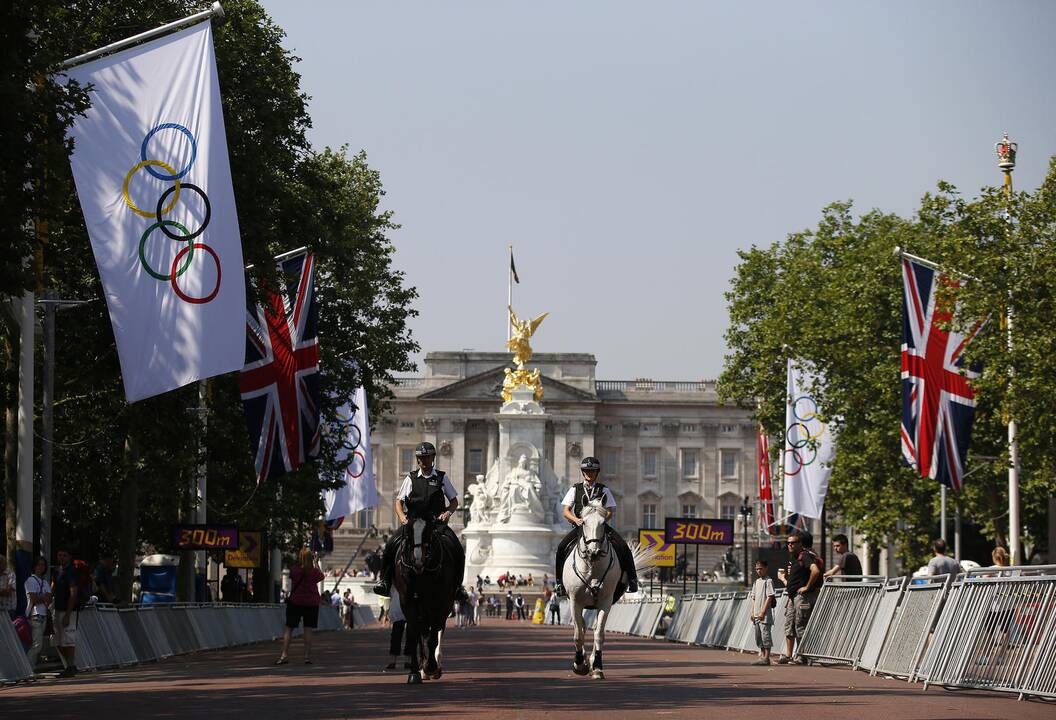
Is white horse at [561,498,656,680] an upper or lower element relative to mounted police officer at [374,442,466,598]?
lower

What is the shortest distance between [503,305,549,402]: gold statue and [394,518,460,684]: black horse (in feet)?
253

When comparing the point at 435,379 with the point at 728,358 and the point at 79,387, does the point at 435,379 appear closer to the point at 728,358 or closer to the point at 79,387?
the point at 728,358

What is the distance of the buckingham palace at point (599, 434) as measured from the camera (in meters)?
168

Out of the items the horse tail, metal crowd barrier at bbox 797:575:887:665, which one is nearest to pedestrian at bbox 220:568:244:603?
the horse tail

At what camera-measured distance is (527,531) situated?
95.1 m

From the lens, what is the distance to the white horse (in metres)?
21.1

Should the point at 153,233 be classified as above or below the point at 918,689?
above

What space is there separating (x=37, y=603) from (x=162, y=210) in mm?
8073

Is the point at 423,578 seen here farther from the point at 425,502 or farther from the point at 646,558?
the point at 646,558

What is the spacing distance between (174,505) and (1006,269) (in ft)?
62.0

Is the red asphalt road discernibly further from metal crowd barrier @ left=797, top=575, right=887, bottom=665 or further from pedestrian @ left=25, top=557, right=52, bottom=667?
pedestrian @ left=25, top=557, right=52, bottom=667

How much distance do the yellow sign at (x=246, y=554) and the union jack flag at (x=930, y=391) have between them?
17.8m

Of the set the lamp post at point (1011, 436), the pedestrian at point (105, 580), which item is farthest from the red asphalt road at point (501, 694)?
the lamp post at point (1011, 436)

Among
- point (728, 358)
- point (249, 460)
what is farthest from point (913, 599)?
point (728, 358)
